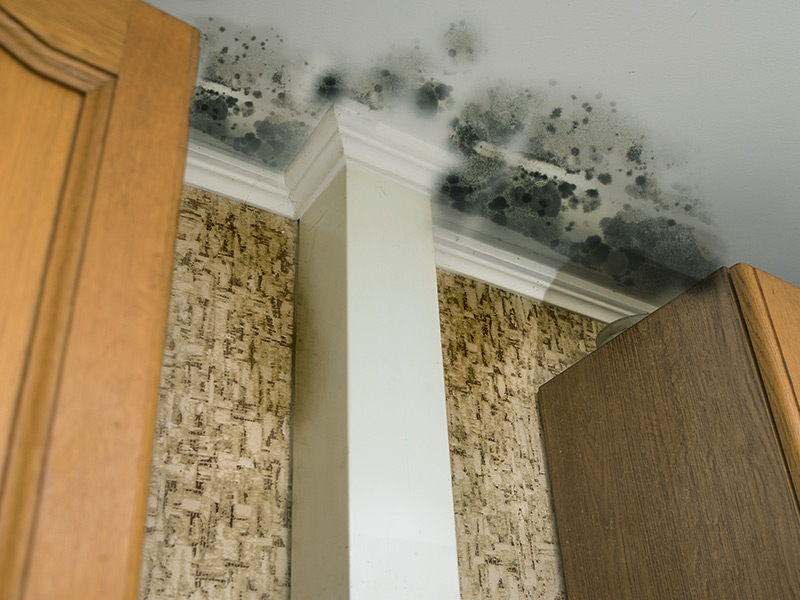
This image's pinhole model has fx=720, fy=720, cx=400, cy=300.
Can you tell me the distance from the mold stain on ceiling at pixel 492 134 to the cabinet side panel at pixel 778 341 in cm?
42

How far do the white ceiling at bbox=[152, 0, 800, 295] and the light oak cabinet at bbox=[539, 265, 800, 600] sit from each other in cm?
40

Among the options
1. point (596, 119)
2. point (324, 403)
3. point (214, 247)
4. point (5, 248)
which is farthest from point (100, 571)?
point (596, 119)

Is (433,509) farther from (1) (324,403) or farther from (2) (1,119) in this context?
(2) (1,119)

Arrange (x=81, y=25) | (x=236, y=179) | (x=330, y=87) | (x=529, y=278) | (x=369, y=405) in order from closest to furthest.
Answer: (x=81, y=25)
(x=369, y=405)
(x=330, y=87)
(x=236, y=179)
(x=529, y=278)

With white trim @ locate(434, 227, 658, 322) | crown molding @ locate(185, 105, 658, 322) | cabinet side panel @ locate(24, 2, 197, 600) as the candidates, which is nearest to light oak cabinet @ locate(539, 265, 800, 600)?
white trim @ locate(434, 227, 658, 322)

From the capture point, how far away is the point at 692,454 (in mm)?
1325

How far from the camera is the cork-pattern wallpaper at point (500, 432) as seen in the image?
1.47 meters

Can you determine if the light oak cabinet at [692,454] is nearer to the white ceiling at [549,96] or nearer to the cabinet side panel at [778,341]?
the cabinet side panel at [778,341]

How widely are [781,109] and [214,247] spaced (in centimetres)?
124

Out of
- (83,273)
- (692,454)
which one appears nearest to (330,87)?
(83,273)

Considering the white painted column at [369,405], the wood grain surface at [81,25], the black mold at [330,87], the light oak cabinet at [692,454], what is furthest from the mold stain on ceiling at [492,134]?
the wood grain surface at [81,25]

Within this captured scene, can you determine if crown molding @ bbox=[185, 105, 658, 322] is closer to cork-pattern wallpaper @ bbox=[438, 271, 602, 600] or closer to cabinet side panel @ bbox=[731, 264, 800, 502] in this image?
cork-pattern wallpaper @ bbox=[438, 271, 602, 600]

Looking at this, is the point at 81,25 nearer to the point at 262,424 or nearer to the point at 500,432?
the point at 262,424

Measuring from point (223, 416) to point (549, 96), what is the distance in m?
0.91
